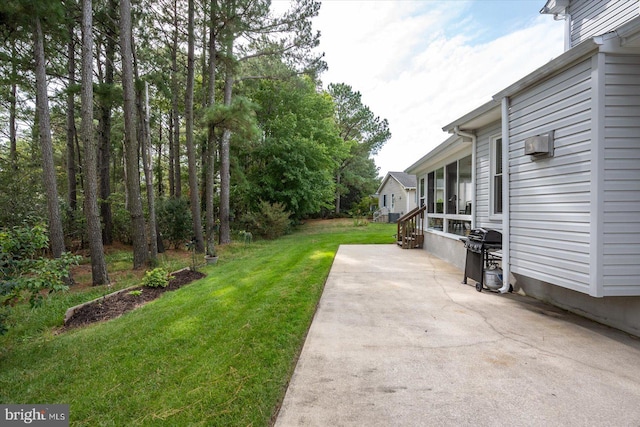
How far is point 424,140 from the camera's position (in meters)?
20.4

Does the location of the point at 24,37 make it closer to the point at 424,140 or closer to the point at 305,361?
the point at 305,361

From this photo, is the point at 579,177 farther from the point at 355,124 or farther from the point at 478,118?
the point at 355,124

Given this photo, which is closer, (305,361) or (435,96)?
(305,361)

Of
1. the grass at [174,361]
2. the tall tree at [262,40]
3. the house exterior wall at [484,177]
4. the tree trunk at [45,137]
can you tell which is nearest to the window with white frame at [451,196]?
the house exterior wall at [484,177]

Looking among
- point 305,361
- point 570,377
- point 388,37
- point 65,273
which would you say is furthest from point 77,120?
point 570,377

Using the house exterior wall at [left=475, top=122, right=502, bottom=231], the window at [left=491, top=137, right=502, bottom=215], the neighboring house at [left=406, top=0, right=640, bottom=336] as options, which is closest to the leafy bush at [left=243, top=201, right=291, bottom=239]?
the house exterior wall at [left=475, top=122, right=502, bottom=231]

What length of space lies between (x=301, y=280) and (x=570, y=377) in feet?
12.4

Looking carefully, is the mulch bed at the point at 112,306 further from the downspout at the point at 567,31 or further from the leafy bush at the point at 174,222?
the downspout at the point at 567,31

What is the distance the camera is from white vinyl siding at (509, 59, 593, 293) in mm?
3236

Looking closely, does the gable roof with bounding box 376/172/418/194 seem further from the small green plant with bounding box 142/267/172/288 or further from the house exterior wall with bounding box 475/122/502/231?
the small green plant with bounding box 142/267/172/288

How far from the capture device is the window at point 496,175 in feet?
17.5

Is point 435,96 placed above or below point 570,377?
above

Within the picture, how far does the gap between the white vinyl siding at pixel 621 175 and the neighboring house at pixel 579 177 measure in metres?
0.01

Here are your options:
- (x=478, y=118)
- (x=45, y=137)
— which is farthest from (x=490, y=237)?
(x=45, y=137)
